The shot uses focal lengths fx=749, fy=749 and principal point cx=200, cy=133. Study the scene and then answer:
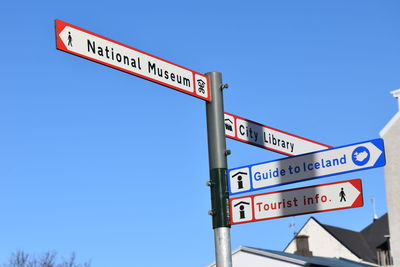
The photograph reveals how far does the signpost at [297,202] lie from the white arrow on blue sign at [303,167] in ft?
0.40

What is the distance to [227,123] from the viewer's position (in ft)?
28.8

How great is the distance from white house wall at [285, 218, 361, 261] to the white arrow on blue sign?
174 ft

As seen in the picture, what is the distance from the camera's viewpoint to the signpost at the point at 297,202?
793 centimetres

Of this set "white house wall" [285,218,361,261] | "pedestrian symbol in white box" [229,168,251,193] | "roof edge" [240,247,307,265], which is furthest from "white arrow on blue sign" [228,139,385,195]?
"white house wall" [285,218,361,261]

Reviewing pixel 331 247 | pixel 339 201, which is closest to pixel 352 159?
pixel 339 201

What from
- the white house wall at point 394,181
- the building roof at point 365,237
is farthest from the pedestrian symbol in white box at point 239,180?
the building roof at point 365,237

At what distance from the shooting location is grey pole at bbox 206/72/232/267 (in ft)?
25.7

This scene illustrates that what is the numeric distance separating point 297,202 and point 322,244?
5441 cm

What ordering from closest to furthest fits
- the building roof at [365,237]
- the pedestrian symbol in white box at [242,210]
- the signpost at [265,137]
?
the pedestrian symbol in white box at [242,210] → the signpost at [265,137] → the building roof at [365,237]

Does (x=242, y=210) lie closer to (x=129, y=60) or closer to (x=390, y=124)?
(x=129, y=60)

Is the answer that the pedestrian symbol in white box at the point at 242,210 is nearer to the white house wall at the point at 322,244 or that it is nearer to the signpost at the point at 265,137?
the signpost at the point at 265,137

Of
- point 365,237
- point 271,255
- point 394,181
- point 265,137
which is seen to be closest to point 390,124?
point 394,181

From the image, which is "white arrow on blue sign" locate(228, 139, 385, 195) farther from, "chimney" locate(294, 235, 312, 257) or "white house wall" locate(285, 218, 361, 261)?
"white house wall" locate(285, 218, 361, 261)

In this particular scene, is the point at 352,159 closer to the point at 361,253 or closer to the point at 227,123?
the point at 227,123
